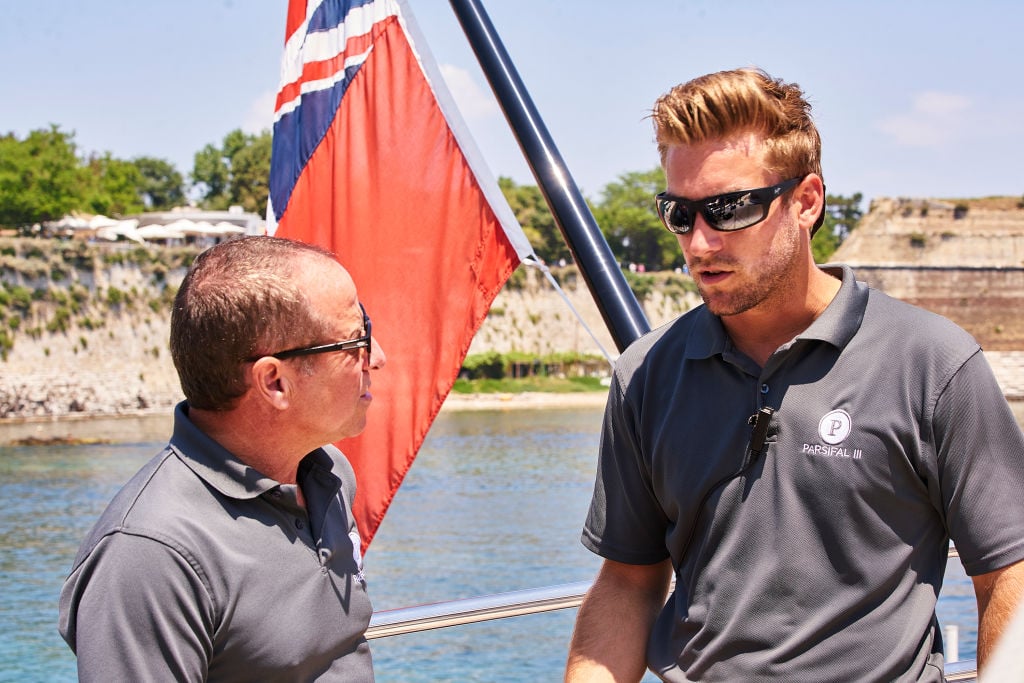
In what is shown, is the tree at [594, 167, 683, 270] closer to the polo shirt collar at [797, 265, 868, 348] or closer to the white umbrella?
the white umbrella

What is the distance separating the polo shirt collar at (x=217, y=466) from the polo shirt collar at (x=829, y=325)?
0.58 m

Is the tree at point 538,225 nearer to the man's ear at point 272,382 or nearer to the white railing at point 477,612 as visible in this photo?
the white railing at point 477,612

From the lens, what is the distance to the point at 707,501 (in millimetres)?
1547

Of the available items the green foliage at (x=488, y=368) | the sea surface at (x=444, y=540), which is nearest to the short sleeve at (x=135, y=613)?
the sea surface at (x=444, y=540)

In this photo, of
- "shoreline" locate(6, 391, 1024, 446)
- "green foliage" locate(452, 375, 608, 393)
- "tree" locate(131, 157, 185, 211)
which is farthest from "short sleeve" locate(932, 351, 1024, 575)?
"tree" locate(131, 157, 185, 211)

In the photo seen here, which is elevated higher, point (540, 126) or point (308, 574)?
point (540, 126)

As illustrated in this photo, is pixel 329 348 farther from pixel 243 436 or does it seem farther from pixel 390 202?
pixel 390 202

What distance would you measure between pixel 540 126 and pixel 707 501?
1125mm

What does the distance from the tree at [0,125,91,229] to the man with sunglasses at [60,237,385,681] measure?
1786 inches

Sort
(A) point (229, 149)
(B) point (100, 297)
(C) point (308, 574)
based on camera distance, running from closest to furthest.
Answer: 1. (C) point (308, 574)
2. (B) point (100, 297)
3. (A) point (229, 149)

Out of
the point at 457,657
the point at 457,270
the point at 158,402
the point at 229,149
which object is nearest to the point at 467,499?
the point at 457,657

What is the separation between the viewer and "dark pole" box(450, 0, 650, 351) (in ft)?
7.40

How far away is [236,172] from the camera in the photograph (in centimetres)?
6112

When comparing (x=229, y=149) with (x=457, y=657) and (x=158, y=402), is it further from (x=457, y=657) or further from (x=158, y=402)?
(x=457, y=657)
